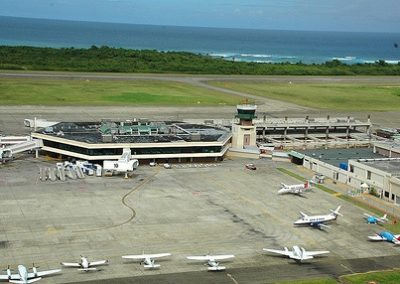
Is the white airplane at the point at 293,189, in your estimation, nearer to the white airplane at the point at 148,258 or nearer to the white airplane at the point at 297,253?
the white airplane at the point at 297,253

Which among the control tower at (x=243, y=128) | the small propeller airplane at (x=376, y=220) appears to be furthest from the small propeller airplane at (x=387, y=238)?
the control tower at (x=243, y=128)

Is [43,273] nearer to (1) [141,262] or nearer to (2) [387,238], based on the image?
(1) [141,262]

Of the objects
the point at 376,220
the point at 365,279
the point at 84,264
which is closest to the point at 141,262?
the point at 84,264

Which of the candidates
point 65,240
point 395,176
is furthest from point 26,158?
point 395,176

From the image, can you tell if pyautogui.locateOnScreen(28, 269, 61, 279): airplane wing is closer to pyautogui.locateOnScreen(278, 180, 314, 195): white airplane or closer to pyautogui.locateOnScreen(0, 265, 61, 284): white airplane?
pyautogui.locateOnScreen(0, 265, 61, 284): white airplane

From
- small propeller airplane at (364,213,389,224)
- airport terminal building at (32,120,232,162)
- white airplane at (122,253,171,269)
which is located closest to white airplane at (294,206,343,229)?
small propeller airplane at (364,213,389,224)

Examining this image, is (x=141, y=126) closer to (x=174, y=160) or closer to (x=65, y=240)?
(x=174, y=160)
